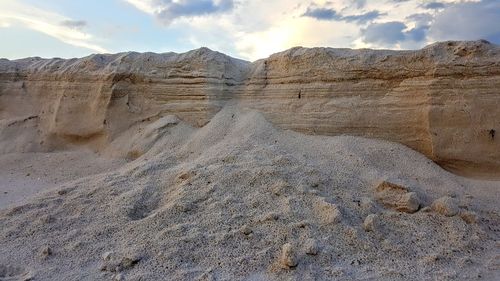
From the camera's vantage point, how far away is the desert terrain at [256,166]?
11.4ft

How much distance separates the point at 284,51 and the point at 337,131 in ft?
4.06

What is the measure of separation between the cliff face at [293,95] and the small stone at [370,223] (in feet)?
5.61

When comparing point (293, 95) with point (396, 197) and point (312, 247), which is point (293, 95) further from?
point (312, 247)

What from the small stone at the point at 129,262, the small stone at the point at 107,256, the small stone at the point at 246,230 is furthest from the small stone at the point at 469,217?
the small stone at the point at 107,256

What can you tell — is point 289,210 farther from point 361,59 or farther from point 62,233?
point 361,59

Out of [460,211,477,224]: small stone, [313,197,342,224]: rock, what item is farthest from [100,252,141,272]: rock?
[460,211,477,224]: small stone

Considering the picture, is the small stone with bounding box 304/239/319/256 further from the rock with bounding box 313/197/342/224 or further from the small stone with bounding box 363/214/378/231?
the small stone with bounding box 363/214/378/231

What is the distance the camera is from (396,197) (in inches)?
163

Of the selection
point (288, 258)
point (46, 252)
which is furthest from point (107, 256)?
point (288, 258)

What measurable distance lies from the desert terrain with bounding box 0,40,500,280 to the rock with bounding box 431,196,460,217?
0.01 m

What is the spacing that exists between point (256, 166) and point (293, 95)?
1524 millimetres

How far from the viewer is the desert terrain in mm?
3488

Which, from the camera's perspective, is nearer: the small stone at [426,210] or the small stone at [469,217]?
the small stone at [469,217]

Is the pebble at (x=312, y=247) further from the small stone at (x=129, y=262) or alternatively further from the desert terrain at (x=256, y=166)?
the small stone at (x=129, y=262)
